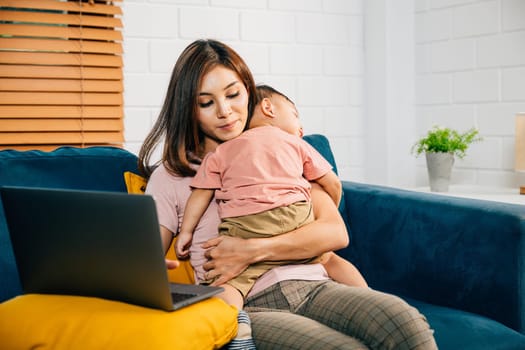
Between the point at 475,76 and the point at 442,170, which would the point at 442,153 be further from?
the point at 475,76

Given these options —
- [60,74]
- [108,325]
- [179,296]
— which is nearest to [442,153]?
[60,74]

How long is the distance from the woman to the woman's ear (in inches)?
1.3

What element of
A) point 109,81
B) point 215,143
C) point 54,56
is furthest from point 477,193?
point 54,56

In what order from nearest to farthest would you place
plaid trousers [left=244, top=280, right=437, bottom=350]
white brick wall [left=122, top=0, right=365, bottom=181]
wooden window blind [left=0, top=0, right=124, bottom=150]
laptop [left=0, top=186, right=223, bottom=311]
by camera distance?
laptop [left=0, top=186, right=223, bottom=311], plaid trousers [left=244, top=280, right=437, bottom=350], wooden window blind [left=0, top=0, right=124, bottom=150], white brick wall [left=122, top=0, right=365, bottom=181]

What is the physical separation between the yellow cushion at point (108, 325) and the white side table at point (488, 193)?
1.45 metres

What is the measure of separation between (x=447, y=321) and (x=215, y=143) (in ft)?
2.40

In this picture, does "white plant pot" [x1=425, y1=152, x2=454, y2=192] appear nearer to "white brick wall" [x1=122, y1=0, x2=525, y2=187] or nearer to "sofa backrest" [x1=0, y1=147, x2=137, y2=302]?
"white brick wall" [x1=122, y1=0, x2=525, y2=187]

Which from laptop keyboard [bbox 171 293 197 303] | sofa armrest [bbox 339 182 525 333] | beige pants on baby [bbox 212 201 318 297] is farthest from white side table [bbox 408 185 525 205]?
laptop keyboard [bbox 171 293 197 303]

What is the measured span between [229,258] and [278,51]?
151 cm

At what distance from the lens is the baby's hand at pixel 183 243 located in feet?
5.15

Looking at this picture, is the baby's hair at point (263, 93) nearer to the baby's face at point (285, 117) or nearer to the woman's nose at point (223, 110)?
the baby's face at point (285, 117)

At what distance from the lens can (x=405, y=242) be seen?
1890 millimetres

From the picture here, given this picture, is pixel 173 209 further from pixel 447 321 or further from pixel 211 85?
pixel 447 321

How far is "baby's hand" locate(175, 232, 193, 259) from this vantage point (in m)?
1.57
